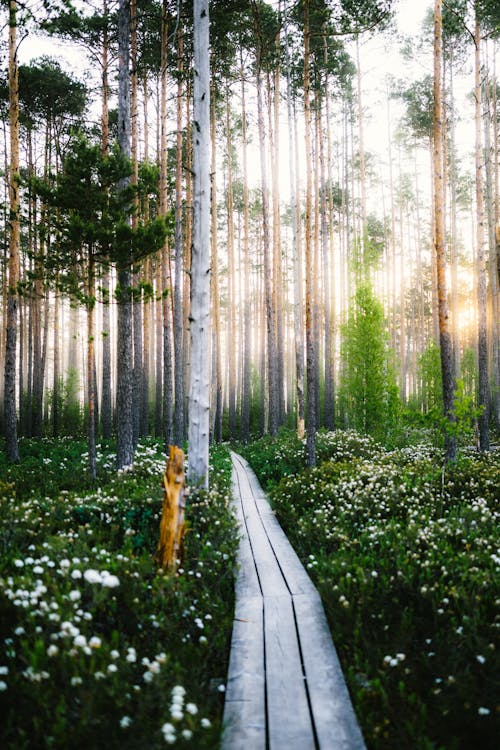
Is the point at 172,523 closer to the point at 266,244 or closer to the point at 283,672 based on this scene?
the point at 283,672

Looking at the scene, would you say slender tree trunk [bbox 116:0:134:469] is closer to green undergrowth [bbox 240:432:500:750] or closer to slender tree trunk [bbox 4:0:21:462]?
slender tree trunk [bbox 4:0:21:462]

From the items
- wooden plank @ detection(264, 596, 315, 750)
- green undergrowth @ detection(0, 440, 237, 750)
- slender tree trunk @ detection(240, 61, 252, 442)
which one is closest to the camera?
green undergrowth @ detection(0, 440, 237, 750)

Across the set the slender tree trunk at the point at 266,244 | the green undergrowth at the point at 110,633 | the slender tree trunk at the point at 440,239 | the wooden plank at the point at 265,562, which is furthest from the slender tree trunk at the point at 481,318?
the green undergrowth at the point at 110,633

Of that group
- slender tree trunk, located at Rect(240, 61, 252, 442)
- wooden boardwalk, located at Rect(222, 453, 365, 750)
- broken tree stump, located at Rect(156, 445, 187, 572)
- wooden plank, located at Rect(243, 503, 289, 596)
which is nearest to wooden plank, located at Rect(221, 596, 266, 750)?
wooden boardwalk, located at Rect(222, 453, 365, 750)

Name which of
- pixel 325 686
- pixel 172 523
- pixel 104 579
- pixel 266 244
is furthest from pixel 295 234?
pixel 325 686

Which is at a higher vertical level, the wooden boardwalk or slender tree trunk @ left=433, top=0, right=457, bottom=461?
slender tree trunk @ left=433, top=0, right=457, bottom=461

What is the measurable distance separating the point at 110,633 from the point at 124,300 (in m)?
7.94

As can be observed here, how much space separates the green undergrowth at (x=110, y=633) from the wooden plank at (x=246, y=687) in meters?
0.10

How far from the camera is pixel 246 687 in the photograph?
10.5ft

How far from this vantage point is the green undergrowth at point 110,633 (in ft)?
7.83

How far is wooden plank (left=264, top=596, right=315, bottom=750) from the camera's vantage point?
268 cm

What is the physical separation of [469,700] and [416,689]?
0.40m

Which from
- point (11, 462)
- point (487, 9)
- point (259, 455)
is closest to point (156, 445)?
point (259, 455)

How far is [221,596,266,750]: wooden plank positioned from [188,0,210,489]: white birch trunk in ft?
12.0
